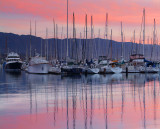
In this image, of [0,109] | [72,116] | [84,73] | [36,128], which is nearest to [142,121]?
[72,116]

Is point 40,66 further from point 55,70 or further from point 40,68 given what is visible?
point 55,70

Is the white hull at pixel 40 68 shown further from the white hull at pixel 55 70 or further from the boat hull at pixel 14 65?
the boat hull at pixel 14 65

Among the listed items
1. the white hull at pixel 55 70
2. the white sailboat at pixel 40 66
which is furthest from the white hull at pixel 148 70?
the white sailboat at pixel 40 66

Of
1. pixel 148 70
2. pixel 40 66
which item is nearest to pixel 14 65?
pixel 40 66

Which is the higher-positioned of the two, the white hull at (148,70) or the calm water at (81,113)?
the calm water at (81,113)

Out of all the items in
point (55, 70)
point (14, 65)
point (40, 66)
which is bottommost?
point (14, 65)

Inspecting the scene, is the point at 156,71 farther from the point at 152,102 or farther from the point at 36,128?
the point at 36,128

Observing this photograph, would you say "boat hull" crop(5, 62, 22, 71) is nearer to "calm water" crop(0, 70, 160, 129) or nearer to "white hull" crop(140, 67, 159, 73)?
"white hull" crop(140, 67, 159, 73)

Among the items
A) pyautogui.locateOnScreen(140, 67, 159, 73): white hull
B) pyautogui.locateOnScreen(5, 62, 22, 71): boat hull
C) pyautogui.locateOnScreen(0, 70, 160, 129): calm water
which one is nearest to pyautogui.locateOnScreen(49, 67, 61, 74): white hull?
pyautogui.locateOnScreen(140, 67, 159, 73): white hull

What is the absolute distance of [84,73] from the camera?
67.3 metres

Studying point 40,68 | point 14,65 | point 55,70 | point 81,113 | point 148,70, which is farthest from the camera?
point 14,65

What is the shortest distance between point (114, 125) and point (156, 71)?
57.9 metres

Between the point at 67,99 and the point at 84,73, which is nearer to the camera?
the point at 67,99

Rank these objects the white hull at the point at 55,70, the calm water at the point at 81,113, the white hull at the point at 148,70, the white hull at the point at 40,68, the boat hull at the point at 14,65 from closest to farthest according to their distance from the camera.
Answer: the calm water at the point at 81,113, the white hull at the point at 55,70, the white hull at the point at 40,68, the white hull at the point at 148,70, the boat hull at the point at 14,65
